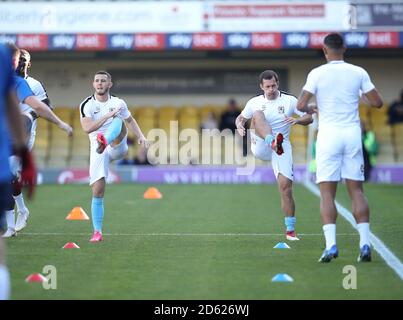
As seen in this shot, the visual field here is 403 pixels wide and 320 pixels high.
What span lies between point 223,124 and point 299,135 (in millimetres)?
2618

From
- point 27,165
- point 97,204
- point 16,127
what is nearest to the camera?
point 16,127

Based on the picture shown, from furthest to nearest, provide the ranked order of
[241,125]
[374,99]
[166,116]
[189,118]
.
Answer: [166,116], [189,118], [241,125], [374,99]

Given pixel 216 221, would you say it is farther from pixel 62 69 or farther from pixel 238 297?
pixel 62 69

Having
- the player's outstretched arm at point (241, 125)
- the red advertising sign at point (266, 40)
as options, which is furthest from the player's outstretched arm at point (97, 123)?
the red advertising sign at point (266, 40)

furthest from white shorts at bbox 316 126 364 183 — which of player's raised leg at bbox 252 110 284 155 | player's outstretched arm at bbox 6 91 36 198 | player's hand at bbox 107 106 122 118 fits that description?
player's outstretched arm at bbox 6 91 36 198

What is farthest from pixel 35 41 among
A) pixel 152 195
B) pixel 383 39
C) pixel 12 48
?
pixel 12 48

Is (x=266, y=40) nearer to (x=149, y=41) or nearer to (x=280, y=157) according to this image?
(x=149, y=41)

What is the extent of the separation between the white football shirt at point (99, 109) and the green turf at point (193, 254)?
1.52 meters

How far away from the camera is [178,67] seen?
29.5 meters

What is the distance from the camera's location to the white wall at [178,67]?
Answer: 1155 inches

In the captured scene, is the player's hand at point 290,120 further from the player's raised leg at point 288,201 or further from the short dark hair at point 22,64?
the short dark hair at point 22,64

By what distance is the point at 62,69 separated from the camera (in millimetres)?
29547

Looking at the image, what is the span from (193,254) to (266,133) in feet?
6.80
